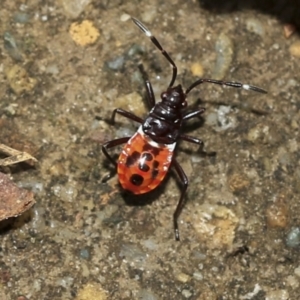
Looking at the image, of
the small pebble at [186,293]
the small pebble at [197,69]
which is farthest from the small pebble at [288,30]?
the small pebble at [186,293]

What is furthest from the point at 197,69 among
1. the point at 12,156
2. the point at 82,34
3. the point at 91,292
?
the point at 91,292

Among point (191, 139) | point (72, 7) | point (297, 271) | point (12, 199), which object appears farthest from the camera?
point (72, 7)

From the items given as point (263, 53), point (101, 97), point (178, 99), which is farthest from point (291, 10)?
point (101, 97)

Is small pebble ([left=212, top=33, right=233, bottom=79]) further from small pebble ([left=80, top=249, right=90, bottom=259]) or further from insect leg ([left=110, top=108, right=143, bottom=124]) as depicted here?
small pebble ([left=80, top=249, right=90, bottom=259])

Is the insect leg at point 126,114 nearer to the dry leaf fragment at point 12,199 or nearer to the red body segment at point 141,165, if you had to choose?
the red body segment at point 141,165

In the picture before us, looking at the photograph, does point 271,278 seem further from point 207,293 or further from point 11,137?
point 11,137

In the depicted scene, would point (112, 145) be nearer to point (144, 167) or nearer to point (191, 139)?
point (144, 167)

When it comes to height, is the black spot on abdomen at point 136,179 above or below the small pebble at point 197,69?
below

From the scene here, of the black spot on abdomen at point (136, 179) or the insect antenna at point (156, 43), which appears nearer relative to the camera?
the black spot on abdomen at point (136, 179)
